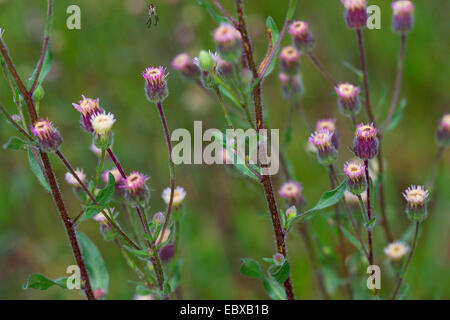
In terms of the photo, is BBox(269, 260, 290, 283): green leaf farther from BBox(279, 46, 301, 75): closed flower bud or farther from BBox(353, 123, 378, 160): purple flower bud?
BBox(279, 46, 301, 75): closed flower bud

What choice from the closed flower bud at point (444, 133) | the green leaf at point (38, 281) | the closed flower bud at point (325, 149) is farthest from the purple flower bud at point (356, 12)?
the green leaf at point (38, 281)

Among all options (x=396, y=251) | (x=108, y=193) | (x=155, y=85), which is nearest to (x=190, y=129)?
(x=396, y=251)

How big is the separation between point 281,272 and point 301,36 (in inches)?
51.3

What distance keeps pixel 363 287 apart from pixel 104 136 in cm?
168

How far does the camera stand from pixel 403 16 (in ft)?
10.1

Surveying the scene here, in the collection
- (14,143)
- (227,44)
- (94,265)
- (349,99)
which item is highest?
(349,99)

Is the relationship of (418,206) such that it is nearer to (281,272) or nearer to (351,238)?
(351,238)

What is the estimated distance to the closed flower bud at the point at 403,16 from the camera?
3072 millimetres

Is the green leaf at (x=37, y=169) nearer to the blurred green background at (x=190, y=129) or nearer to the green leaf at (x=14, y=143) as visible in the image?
the green leaf at (x=14, y=143)

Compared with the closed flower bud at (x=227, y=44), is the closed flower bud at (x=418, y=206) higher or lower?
lower

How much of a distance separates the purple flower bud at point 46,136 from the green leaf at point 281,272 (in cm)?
105

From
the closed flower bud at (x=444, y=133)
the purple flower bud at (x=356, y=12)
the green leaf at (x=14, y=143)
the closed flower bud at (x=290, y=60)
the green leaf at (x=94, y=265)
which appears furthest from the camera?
the closed flower bud at (x=444, y=133)

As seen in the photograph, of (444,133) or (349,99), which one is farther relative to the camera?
(444,133)
